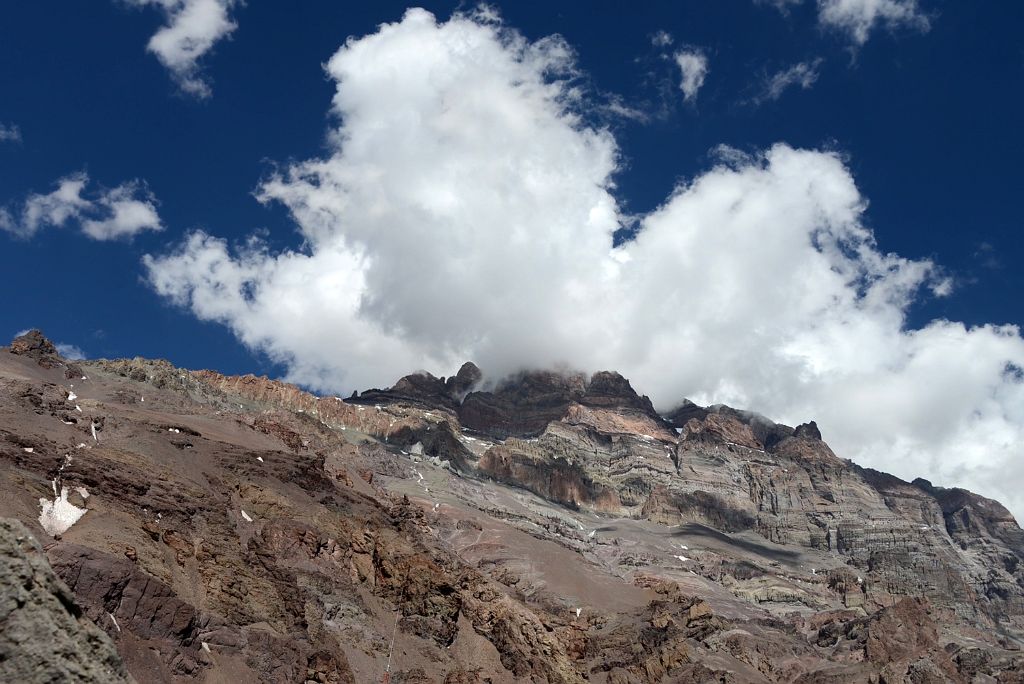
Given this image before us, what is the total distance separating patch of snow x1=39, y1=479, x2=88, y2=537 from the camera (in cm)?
5703

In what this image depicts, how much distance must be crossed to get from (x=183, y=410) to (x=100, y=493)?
9224 cm

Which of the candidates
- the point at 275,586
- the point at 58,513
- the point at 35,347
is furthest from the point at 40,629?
the point at 35,347

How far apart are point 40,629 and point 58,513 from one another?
57964mm

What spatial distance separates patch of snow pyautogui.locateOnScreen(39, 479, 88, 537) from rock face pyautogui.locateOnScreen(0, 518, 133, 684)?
5284cm

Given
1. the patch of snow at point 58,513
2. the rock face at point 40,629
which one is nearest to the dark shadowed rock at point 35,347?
the patch of snow at point 58,513

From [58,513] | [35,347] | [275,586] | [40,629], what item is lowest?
[40,629]

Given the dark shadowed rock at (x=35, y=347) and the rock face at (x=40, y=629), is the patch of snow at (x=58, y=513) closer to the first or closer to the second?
the rock face at (x=40, y=629)

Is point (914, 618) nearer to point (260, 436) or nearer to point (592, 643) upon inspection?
point (592, 643)

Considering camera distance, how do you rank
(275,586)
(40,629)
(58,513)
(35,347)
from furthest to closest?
(35,347), (275,586), (58,513), (40,629)

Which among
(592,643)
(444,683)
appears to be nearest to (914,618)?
(592,643)

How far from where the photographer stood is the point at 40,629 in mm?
8492

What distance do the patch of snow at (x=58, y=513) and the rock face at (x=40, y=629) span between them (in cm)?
5284

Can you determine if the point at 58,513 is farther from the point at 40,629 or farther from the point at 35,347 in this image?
the point at 35,347

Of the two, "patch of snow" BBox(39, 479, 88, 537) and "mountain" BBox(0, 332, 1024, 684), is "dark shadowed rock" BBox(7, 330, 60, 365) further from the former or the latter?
"patch of snow" BBox(39, 479, 88, 537)
